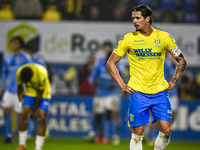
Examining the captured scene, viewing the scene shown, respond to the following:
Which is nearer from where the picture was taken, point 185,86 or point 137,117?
point 137,117

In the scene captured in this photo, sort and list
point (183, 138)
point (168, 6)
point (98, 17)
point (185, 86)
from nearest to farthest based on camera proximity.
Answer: point (183, 138) → point (185, 86) → point (98, 17) → point (168, 6)

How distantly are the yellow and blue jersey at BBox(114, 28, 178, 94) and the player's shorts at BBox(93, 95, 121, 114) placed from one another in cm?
449

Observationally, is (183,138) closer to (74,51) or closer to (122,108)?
(122,108)

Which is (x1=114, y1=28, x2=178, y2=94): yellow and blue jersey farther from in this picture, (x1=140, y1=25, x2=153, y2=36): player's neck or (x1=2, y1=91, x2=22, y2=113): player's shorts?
(x1=2, y1=91, x2=22, y2=113): player's shorts

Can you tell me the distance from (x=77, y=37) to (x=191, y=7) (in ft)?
16.1

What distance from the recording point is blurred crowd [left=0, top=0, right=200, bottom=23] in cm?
1349

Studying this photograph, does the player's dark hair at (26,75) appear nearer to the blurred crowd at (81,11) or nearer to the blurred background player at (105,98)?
the blurred background player at (105,98)

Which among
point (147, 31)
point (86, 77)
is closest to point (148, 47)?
point (147, 31)

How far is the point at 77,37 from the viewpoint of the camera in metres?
12.8

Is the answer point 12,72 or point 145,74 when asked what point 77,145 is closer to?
point 12,72

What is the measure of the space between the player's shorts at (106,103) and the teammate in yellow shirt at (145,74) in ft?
14.6

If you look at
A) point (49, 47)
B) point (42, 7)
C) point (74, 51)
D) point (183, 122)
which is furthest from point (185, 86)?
point (42, 7)

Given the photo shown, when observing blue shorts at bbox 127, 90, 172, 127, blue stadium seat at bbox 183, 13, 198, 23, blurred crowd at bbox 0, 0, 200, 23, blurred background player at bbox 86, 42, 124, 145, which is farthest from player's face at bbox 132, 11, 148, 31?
blue stadium seat at bbox 183, 13, 198, 23

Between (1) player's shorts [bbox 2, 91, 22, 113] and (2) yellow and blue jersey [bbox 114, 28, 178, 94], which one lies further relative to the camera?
(1) player's shorts [bbox 2, 91, 22, 113]
